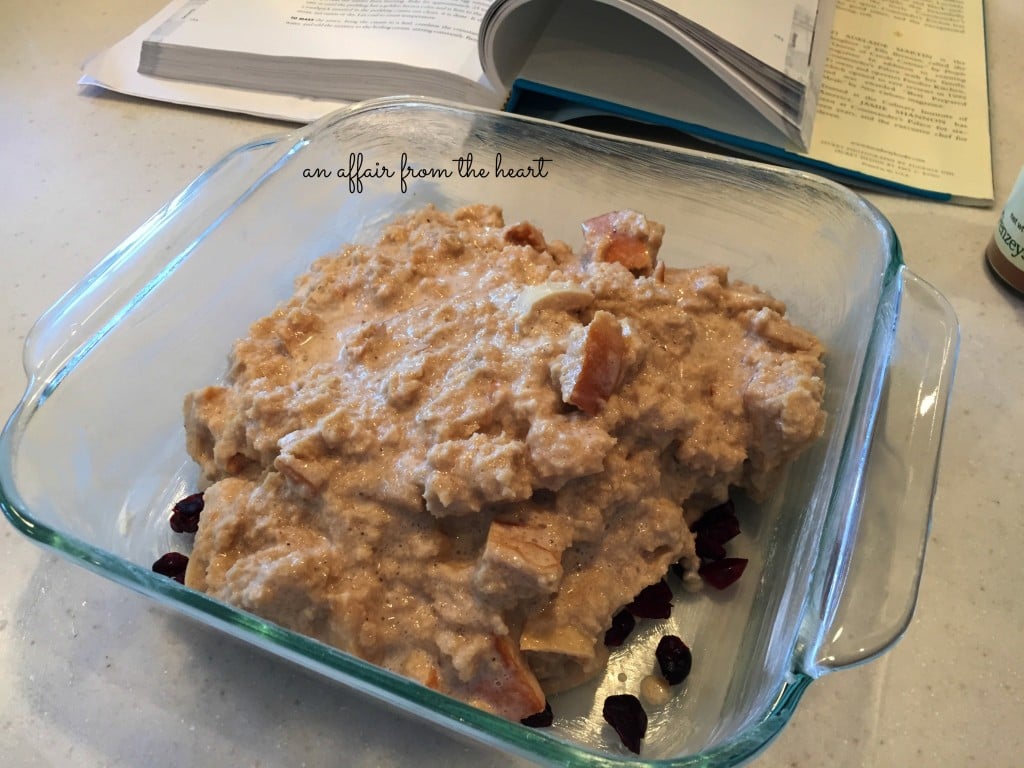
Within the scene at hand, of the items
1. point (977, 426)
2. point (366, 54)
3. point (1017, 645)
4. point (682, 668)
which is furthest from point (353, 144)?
point (1017, 645)

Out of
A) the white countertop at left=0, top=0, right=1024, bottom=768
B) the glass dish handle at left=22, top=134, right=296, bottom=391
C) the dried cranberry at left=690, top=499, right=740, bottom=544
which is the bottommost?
the white countertop at left=0, top=0, right=1024, bottom=768

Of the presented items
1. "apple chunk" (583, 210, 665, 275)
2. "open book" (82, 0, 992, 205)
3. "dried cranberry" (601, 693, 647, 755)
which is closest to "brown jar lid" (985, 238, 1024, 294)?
"open book" (82, 0, 992, 205)

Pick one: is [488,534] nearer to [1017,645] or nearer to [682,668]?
[682,668]

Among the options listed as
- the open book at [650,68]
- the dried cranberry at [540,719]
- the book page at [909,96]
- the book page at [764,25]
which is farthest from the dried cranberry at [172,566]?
the book page at [909,96]

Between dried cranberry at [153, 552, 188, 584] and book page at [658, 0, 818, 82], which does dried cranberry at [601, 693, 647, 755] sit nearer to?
dried cranberry at [153, 552, 188, 584]

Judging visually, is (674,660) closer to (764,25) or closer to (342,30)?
(764,25)

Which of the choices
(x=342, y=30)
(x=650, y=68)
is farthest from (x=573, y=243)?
(x=342, y=30)
